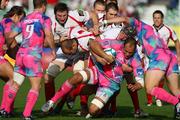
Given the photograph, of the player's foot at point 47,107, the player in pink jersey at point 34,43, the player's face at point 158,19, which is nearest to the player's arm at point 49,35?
the player in pink jersey at point 34,43

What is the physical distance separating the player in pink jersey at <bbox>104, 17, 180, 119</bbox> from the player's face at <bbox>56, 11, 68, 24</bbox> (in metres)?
1.26

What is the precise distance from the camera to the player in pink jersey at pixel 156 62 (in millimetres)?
12773

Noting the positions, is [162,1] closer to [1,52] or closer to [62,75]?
[62,75]

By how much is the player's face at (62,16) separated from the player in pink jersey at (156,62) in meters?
1.26

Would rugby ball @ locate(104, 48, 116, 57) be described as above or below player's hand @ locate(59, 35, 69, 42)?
below

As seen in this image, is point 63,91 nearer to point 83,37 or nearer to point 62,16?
point 83,37

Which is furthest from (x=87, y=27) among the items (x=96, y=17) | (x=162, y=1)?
(x=162, y=1)

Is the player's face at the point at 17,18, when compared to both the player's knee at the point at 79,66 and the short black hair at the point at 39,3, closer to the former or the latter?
the short black hair at the point at 39,3

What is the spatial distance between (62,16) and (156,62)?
2.17m

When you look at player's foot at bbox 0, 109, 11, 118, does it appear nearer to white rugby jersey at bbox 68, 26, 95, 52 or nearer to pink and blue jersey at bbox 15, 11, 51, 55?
pink and blue jersey at bbox 15, 11, 51, 55

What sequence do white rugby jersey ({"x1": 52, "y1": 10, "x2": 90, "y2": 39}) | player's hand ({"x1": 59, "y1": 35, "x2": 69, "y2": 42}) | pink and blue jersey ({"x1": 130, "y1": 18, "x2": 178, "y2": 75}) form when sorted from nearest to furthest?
pink and blue jersey ({"x1": 130, "y1": 18, "x2": 178, "y2": 75})
player's hand ({"x1": 59, "y1": 35, "x2": 69, "y2": 42})
white rugby jersey ({"x1": 52, "y1": 10, "x2": 90, "y2": 39})

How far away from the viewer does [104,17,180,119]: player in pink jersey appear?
1277 centimetres

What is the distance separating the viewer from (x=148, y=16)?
30656 mm

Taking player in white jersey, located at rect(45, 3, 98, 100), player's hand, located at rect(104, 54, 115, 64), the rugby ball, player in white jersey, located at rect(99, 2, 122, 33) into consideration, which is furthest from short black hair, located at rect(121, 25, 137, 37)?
player in white jersey, located at rect(45, 3, 98, 100)
